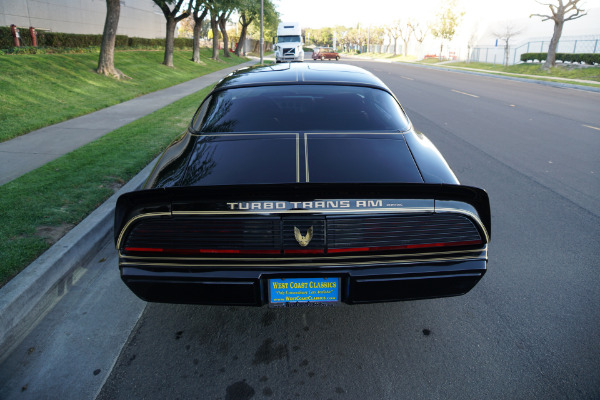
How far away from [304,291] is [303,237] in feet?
1.09

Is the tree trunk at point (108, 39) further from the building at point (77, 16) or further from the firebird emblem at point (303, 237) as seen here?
the firebird emblem at point (303, 237)

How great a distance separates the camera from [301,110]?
347 centimetres

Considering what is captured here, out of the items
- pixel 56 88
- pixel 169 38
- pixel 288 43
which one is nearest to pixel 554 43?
pixel 288 43

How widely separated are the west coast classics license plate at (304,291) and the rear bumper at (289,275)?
0.12ft

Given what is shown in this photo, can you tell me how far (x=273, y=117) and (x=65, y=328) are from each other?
2.09 metres

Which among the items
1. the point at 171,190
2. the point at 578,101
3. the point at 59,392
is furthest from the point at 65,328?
the point at 578,101

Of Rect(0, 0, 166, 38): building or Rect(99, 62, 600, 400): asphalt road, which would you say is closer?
Rect(99, 62, 600, 400): asphalt road

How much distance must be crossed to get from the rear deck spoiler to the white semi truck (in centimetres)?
3263

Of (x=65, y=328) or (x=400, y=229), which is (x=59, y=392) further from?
(x=400, y=229)

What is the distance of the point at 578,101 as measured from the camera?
52.2ft

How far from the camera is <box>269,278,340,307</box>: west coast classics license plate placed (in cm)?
244

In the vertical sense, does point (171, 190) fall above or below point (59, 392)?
above

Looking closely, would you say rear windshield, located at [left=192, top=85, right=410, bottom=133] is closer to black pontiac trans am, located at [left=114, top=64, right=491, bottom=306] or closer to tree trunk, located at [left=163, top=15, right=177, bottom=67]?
black pontiac trans am, located at [left=114, top=64, right=491, bottom=306]

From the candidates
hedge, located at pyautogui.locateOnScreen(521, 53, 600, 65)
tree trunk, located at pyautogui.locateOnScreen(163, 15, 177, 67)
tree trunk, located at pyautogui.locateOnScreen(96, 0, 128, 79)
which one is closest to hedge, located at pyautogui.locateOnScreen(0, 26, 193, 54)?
tree trunk, located at pyautogui.locateOnScreen(96, 0, 128, 79)
